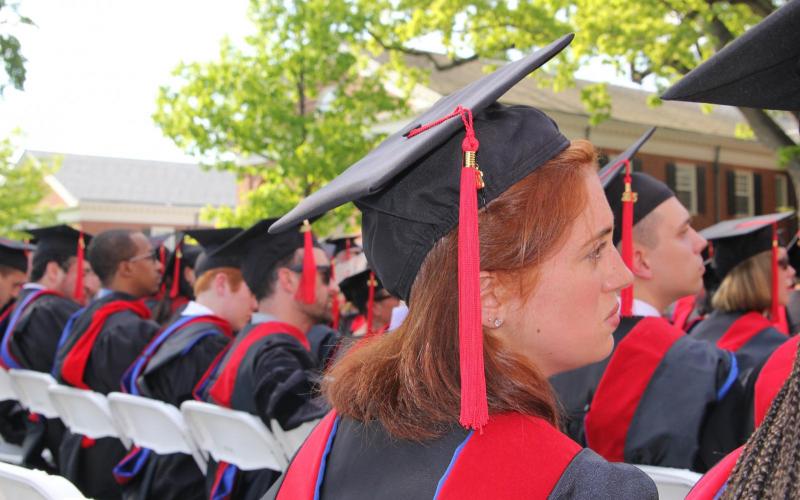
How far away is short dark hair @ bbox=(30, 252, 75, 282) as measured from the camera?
7.59m

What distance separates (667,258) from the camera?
11.7ft

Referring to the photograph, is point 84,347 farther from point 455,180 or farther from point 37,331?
point 455,180

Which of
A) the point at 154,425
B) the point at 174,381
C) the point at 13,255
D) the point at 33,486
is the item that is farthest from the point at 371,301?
the point at 33,486

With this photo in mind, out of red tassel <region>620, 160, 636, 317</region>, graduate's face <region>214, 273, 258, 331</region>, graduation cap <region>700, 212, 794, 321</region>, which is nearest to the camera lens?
red tassel <region>620, 160, 636, 317</region>

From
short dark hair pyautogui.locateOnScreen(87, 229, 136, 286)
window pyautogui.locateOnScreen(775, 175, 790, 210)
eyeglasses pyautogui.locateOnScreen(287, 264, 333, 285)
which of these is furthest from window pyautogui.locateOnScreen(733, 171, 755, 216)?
eyeglasses pyautogui.locateOnScreen(287, 264, 333, 285)

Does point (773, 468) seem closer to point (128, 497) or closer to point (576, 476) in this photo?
point (576, 476)

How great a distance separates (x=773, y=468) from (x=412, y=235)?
2.38 feet

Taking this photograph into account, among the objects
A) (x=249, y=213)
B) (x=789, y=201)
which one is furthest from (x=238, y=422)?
(x=789, y=201)

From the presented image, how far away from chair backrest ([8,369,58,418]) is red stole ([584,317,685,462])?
3514 mm

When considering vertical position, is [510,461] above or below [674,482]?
above

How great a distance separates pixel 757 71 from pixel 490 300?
60 cm

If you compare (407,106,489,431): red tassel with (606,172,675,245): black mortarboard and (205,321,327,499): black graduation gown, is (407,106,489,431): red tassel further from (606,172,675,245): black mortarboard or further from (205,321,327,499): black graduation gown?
(205,321,327,499): black graduation gown

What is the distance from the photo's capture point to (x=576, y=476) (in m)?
1.24

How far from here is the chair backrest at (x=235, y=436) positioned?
3666mm
